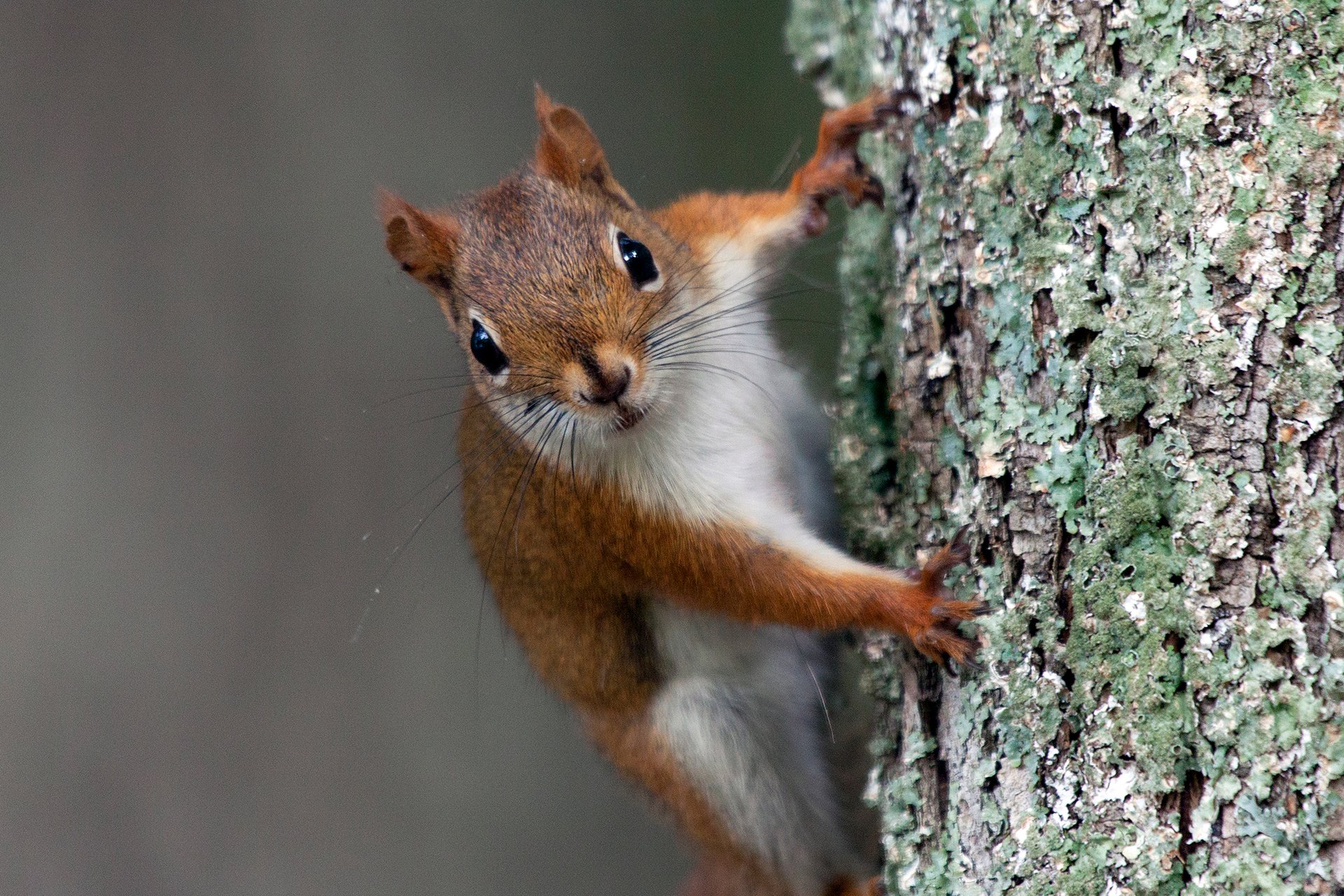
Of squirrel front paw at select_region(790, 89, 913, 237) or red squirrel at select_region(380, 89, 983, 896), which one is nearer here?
red squirrel at select_region(380, 89, 983, 896)

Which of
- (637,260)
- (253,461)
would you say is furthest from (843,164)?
(253,461)

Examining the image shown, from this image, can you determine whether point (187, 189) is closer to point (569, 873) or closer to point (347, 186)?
point (347, 186)

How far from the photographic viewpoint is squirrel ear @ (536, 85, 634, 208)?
2252mm

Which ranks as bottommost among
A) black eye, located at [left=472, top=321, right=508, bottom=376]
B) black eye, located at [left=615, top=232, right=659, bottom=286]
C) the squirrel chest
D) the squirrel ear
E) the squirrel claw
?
the squirrel claw

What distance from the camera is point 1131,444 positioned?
1.56 metres

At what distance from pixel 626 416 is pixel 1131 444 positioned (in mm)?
807

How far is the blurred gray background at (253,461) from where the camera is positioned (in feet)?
11.9

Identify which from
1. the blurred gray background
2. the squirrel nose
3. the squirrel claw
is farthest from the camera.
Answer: the blurred gray background

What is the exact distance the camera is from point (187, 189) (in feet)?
12.2

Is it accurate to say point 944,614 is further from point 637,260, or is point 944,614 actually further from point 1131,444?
point 637,260

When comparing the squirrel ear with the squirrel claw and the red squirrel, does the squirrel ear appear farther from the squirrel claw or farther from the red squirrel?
the squirrel claw

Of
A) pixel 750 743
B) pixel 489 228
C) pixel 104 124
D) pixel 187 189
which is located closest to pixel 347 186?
pixel 187 189

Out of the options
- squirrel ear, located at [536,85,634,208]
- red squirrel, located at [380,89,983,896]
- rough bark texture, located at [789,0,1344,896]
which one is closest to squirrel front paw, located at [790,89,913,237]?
red squirrel, located at [380,89,983,896]

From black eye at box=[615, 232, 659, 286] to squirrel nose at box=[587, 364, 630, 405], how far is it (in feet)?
0.80
